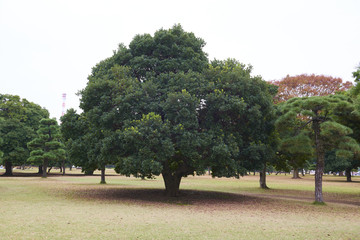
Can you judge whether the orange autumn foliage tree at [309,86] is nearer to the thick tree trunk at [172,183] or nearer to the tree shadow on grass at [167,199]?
the tree shadow on grass at [167,199]

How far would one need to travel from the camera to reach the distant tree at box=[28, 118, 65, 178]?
4162 centimetres

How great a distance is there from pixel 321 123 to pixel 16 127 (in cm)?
4376

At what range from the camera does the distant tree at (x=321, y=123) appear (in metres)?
18.1

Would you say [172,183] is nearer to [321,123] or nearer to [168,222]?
[168,222]

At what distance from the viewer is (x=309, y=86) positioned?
1683 inches

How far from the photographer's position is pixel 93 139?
757 inches

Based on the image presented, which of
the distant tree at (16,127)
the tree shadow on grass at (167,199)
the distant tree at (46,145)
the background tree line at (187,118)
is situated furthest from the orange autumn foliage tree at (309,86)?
the distant tree at (16,127)

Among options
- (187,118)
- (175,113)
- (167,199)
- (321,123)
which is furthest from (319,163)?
(167,199)

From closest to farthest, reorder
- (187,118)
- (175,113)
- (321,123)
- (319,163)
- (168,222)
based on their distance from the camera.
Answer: (168,222) → (187,118) → (175,113) → (321,123) → (319,163)

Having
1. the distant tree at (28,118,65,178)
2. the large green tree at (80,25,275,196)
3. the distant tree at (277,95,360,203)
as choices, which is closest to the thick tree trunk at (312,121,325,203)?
the distant tree at (277,95,360,203)

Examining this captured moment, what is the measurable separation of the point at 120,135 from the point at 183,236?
29.1ft

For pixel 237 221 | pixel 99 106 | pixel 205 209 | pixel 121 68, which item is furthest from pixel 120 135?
pixel 237 221

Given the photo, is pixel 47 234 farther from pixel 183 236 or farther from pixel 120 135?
pixel 120 135

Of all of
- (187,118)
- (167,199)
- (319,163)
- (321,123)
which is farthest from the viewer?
(167,199)
